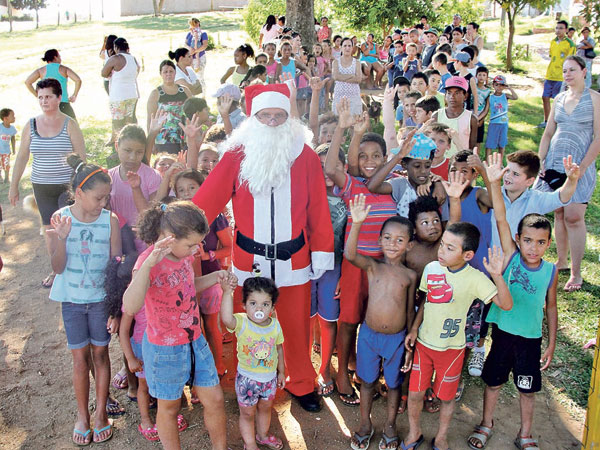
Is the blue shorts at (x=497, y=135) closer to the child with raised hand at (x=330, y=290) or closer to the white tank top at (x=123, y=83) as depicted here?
the child with raised hand at (x=330, y=290)

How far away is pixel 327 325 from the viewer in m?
4.07

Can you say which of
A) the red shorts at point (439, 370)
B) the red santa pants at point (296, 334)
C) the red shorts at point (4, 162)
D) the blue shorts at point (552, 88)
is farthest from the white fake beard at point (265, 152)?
the blue shorts at point (552, 88)

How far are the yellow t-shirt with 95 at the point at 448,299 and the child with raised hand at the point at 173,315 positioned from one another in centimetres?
125

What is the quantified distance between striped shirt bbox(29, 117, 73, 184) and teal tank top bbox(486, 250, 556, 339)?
388cm

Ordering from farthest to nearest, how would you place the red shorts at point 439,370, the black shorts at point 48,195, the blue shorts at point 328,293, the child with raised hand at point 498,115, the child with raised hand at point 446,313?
the child with raised hand at point 498,115
the black shorts at point 48,195
the blue shorts at point 328,293
the red shorts at point 439,370
the child with raised hand at point 446,313

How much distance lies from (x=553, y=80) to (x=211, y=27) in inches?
1022

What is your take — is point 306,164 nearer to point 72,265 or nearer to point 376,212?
point 376,212

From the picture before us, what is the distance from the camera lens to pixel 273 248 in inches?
143

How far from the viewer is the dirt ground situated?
11.7 ft

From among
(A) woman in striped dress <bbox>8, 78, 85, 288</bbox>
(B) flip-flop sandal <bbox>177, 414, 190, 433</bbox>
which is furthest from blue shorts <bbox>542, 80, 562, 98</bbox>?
(B) flip-flop sandal <bbox>177, 414, 190, 433</bbox>

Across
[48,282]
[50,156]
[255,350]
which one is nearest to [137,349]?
[255,350]

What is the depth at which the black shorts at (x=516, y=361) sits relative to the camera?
340 cm

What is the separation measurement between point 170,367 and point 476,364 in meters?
2.43

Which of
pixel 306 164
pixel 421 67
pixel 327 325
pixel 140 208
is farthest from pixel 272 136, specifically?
pixel 421 67
